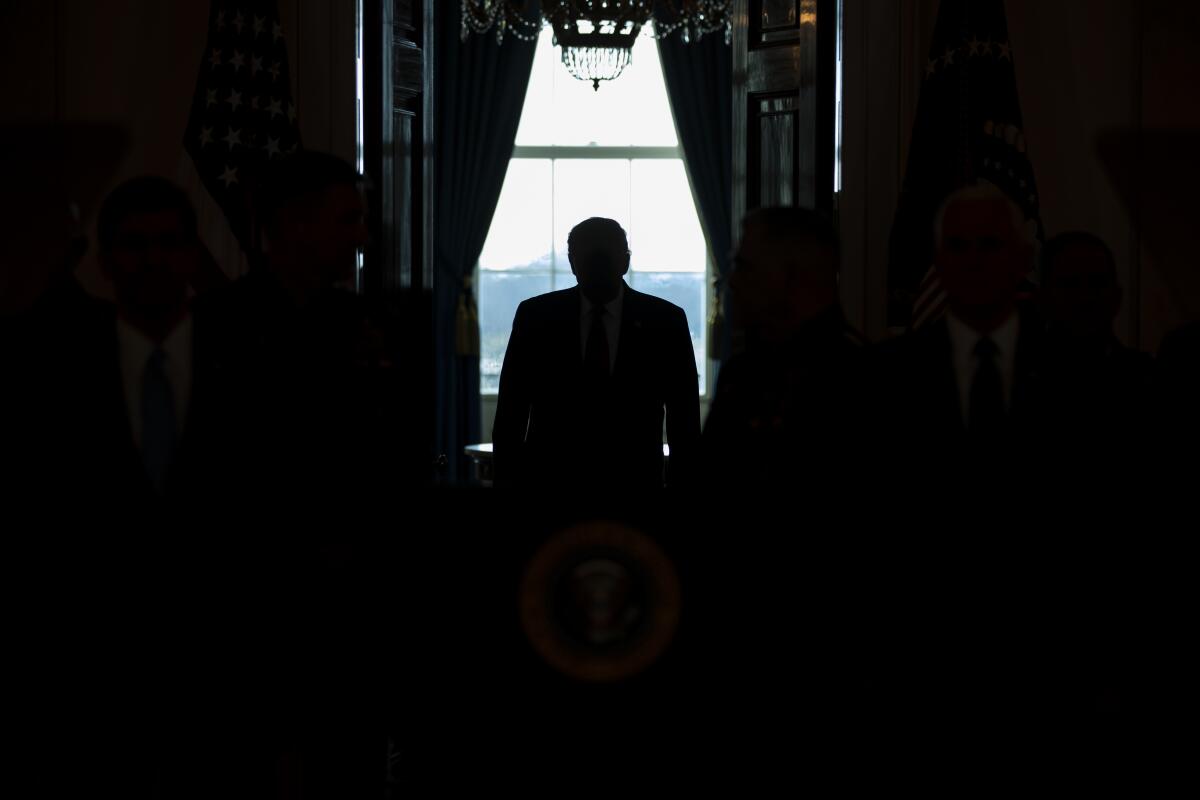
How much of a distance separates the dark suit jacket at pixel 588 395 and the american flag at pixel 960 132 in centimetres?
123

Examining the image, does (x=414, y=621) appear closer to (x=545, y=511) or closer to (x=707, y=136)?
(x=545, y=511)

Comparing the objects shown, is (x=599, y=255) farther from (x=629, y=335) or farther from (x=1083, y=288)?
(x=1083, y=288)

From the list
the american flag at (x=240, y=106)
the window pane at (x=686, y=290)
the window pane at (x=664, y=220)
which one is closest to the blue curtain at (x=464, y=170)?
the window pane at (x=664, y=220)

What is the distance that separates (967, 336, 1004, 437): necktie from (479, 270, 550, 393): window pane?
724 centimetres

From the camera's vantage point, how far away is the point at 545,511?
2.26m

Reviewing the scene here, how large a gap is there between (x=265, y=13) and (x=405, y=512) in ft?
10.5

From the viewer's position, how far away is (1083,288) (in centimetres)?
321

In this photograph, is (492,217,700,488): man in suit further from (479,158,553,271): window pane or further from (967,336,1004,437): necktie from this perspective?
(479,158,553,271): window pane

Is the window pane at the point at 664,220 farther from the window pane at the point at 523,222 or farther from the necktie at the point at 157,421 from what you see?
the necktie at the point at 157,421

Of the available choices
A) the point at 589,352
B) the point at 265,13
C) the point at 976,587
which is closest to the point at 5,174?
the point at 265,13

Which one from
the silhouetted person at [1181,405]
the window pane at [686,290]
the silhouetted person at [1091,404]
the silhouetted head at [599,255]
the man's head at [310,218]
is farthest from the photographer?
the window pane at [686,290]

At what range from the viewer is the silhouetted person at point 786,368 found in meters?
2.22

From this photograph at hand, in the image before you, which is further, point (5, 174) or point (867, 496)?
point (5, 174)

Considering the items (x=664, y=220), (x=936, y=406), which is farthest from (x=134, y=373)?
(x=664, y=220)
